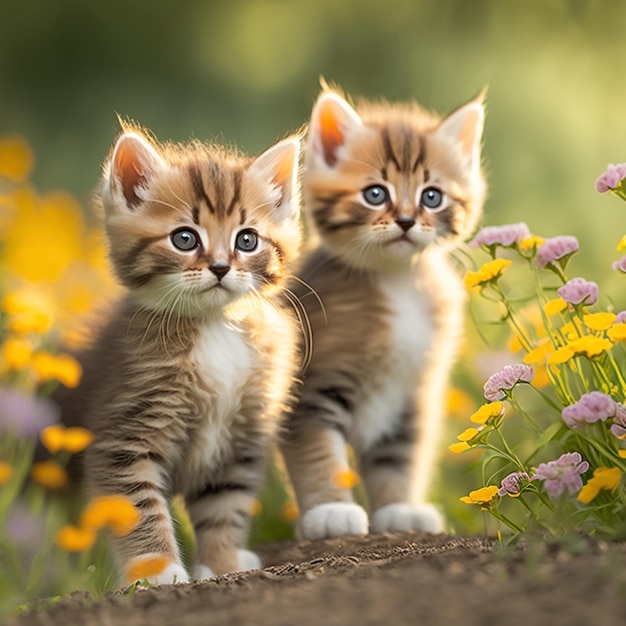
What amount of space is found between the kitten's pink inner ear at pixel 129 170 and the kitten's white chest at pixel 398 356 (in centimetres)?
84

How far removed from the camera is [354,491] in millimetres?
3639

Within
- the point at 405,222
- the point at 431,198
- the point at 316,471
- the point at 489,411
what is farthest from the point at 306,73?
the point at 489,411

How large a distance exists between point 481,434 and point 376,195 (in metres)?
1.00

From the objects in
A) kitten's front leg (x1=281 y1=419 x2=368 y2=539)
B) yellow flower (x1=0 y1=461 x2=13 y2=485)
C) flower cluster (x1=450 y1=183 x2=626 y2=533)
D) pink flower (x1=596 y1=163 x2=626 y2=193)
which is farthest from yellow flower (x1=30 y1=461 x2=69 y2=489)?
pink flower (x1=596 y1=163 x2=626 y2=193)

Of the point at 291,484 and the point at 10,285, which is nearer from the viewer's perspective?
the point at 291,484

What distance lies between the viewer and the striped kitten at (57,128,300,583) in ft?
8.20

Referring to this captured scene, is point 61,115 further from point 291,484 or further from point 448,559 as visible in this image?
point 448,559

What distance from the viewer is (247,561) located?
269cm

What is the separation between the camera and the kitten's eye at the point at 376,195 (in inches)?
117

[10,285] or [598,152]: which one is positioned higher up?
[598,152]

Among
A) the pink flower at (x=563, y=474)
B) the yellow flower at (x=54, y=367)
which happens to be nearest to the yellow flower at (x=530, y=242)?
the pink flower at (x=563, y=474)

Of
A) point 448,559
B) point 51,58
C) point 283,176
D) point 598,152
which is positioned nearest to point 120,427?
point 283,176

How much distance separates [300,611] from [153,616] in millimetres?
284

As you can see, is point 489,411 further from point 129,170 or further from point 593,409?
point 129,170
